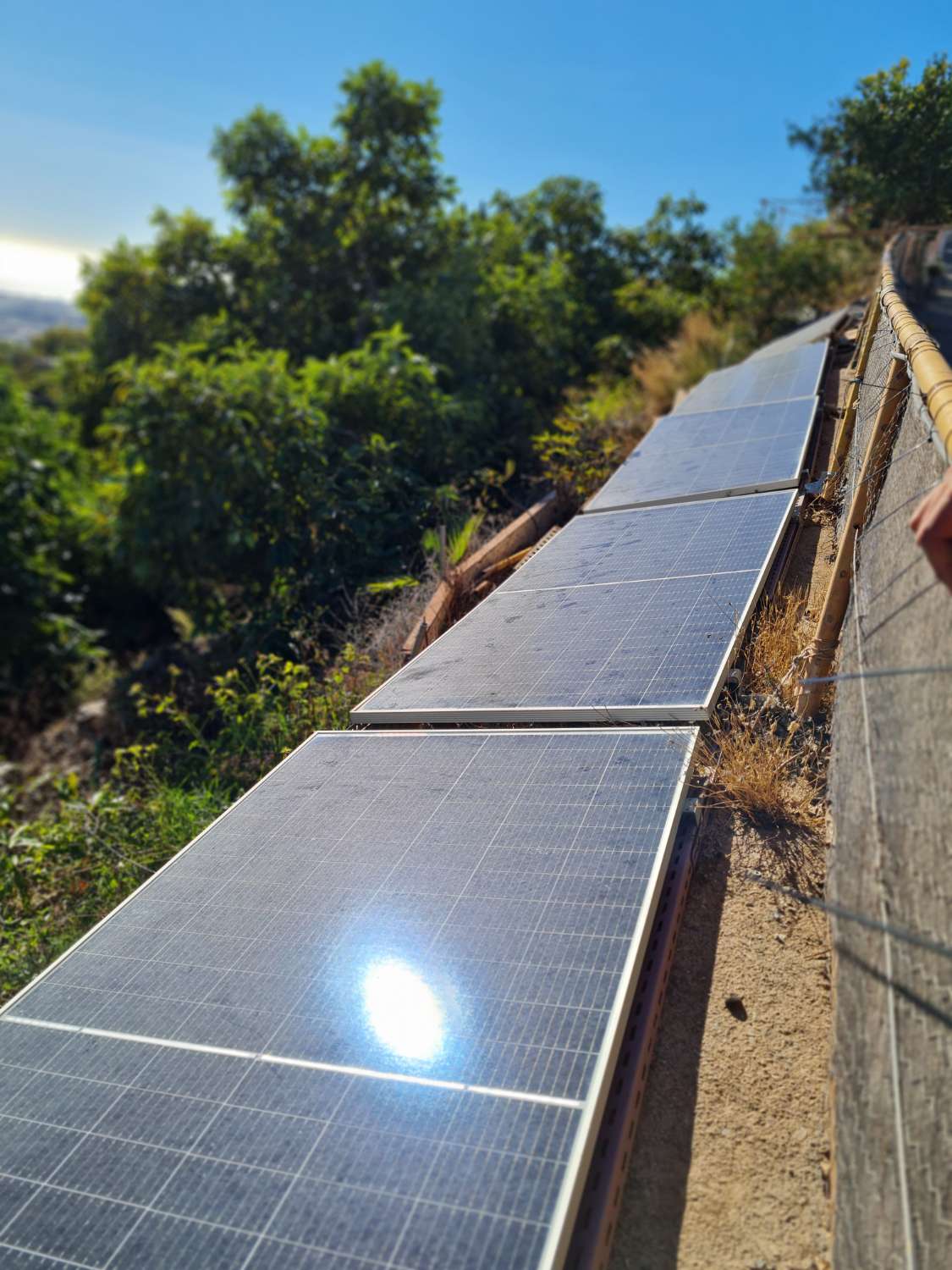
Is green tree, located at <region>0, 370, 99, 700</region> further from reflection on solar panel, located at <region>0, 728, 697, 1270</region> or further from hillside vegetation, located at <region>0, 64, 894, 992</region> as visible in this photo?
reflection on solar panel, located at <region>0, 728, 697, 1270</region>

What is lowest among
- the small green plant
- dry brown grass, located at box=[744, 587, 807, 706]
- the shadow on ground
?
the shadow on ground

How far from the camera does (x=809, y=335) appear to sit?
10906mm

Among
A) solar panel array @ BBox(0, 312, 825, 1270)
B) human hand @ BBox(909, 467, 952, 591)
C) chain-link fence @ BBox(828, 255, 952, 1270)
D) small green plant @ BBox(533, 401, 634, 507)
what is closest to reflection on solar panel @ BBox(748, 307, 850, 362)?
small green plant @ BBox(533, 401, 634, 507)

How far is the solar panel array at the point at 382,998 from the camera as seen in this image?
2023mm

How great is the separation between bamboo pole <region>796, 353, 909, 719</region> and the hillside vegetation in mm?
3408

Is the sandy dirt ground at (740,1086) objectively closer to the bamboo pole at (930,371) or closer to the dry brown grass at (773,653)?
the dry brown grass at (773,653)

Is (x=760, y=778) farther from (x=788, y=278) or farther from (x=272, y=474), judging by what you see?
(x=788, y=278)

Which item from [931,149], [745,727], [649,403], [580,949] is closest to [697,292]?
[649,403]

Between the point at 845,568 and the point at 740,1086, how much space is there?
2.27 meters

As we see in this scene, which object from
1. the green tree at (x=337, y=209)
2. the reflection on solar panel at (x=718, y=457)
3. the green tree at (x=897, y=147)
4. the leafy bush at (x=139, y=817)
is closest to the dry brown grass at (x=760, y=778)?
the reflection on solar panel at (x=718, y=457)

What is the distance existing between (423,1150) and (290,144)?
17.0 metres

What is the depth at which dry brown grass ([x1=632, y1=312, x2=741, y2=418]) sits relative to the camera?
12.3 metres

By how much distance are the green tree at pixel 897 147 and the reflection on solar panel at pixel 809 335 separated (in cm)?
116

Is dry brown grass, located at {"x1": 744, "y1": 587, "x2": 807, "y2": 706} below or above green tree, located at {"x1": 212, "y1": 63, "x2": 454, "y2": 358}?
below
